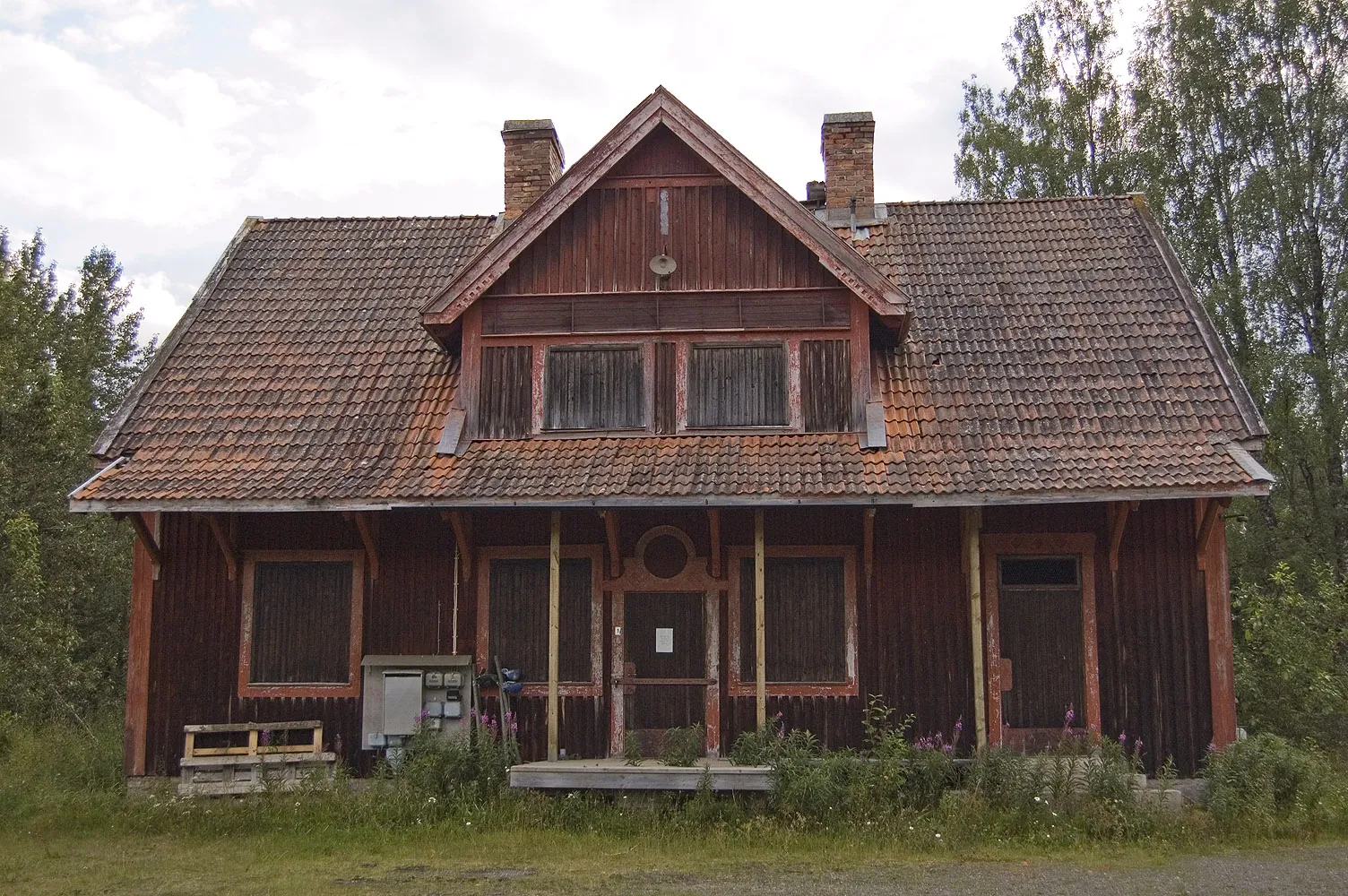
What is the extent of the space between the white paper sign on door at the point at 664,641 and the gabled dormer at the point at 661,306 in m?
2.02

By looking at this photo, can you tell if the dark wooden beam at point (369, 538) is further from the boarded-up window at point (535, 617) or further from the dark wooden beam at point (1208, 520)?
the dark wooden beam at point (1208, 520)

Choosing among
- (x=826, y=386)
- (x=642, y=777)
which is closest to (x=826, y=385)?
(x=826, y=386)

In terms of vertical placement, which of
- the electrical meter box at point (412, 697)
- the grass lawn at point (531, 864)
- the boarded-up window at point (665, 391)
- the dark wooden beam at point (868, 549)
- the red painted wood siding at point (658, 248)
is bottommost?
the grass lawn at point (531, 864)

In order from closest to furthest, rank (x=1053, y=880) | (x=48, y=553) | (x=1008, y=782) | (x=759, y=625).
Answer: (x=1053, y=880), (x=1008, y=782), (x=759, y=625), (x=48, y=553)

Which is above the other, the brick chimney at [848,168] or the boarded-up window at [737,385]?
the brick chimney at [848,168]

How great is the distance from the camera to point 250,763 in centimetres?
1119

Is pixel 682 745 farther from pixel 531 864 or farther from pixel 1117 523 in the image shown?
pixel 1117 523

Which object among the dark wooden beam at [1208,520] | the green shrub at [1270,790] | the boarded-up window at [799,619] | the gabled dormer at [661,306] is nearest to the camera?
the green shrub at [1270,790]

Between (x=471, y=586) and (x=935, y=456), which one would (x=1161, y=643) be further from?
(x=471, y=586)

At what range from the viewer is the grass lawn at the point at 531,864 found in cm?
829

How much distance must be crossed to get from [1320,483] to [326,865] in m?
21.3

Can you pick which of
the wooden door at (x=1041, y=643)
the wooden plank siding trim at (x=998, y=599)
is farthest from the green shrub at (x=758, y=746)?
the wooden door at (x=1041, y=643)

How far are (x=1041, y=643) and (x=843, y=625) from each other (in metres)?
1.93

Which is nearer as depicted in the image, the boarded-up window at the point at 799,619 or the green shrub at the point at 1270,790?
the green shrub at the point at 1270,790
